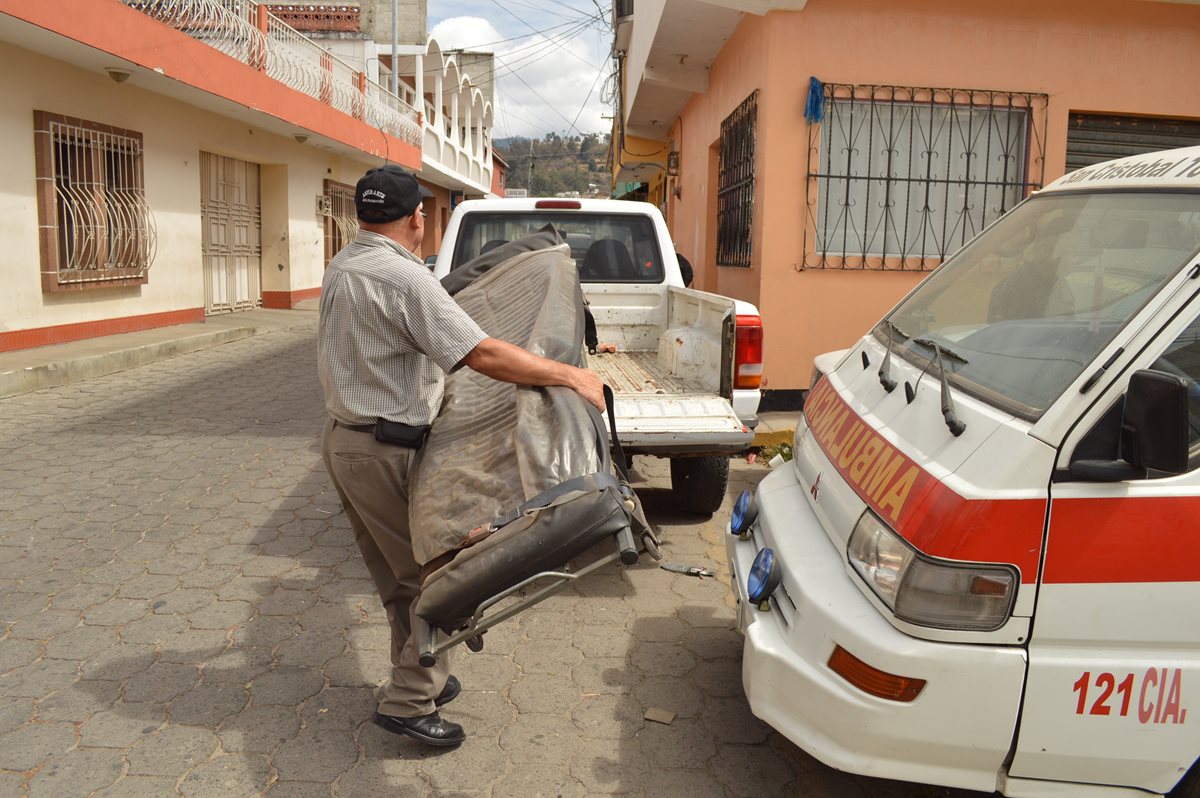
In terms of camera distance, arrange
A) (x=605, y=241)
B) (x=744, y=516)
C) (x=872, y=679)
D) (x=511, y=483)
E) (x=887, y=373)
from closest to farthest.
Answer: (x=872, y=679) < (x=511, y=483) < (x=887, y=373) < (x=744, y=516) < (x=605, y=241)

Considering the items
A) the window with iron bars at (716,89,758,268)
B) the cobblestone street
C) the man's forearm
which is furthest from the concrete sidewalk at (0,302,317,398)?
the man's forearm

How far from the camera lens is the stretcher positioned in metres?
2.28

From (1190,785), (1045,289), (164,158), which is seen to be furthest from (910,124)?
(164,158)

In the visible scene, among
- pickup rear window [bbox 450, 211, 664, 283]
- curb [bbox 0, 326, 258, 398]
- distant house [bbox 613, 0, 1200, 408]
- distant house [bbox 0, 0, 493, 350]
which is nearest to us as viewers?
pickup rear window [bbox 450, 211, 664, 283]

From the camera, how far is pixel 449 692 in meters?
3.26

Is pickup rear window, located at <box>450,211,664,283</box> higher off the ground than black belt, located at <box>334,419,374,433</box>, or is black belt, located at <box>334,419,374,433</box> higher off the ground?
pickup rear window, located at <box>450,211,664,283</box>

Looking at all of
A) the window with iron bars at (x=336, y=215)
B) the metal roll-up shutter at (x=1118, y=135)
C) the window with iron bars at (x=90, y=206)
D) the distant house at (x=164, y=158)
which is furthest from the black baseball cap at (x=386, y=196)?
the window with iron bars at (x=336, y=215)

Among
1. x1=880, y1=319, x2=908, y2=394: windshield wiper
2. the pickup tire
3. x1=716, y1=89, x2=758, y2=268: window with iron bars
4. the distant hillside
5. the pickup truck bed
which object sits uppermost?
the distant hillside

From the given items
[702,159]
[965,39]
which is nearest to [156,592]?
[965,39]

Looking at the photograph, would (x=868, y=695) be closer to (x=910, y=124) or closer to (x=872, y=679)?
(x=872, y=679)

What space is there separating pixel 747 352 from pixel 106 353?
26.0ft

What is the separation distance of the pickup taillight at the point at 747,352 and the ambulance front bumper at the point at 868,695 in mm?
2340

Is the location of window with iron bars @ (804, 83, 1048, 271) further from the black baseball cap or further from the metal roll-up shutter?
the black baseball cap

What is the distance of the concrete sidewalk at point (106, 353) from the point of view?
8742mm
